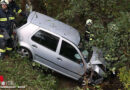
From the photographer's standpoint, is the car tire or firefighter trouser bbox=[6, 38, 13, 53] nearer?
firefighter trouser bbox=[6, 38, 13, 53]

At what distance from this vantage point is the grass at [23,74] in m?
5.36

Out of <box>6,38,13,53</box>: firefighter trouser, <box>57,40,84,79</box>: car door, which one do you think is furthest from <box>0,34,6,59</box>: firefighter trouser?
<box>57,40,84,79</box>: car door

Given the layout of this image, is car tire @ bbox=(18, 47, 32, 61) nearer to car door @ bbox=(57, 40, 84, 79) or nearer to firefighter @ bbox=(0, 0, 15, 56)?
firefighter @ bbox=(0, 0, 15, 56)

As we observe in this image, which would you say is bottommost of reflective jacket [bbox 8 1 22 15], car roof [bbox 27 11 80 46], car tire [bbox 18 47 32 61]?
car tire [bbox 18 47 32 61]

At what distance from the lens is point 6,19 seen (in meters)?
5.78

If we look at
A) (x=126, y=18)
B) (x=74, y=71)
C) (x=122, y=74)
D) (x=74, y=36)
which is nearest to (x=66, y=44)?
(x=74, y=36)

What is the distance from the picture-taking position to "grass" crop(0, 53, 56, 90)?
536 cm

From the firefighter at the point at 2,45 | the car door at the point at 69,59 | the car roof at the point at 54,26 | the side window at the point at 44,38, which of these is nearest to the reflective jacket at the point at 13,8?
the car roof at the point at 54,26

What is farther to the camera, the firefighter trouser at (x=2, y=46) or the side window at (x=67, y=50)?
the side window at (x=67, y=50)

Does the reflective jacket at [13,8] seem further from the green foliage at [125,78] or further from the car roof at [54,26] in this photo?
the green foliage at [125,78]

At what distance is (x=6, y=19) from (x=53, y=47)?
67.0 inches

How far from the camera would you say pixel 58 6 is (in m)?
9.94

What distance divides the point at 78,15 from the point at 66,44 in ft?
12.9

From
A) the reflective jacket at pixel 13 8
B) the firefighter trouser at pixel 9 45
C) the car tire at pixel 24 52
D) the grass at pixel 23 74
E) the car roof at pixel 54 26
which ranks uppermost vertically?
the reflective jacket at pixel 13 8
